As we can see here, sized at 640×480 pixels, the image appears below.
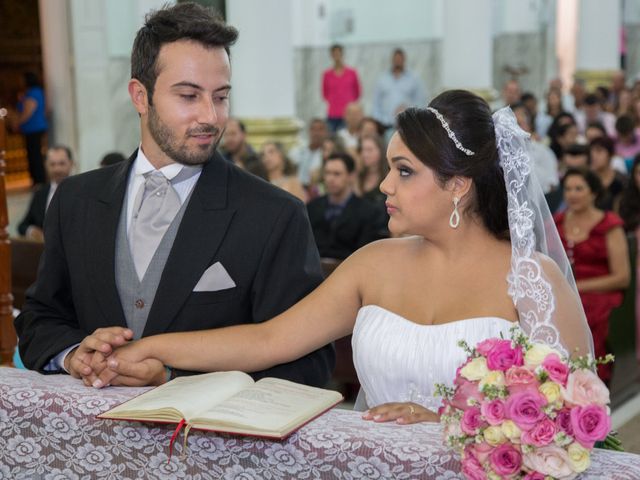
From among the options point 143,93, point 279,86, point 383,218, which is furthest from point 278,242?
point 279,86

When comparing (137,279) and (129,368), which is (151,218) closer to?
(137,279)

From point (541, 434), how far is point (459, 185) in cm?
111

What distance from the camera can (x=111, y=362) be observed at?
2678 mm

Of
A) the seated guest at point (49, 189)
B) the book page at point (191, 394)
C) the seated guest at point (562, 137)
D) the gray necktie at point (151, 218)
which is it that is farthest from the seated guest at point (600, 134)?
the book page at point (191, 394)

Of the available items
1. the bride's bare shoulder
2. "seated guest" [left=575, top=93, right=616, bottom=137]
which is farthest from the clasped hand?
"seated guest" [left=575, top=93, right=616, bottom=137]

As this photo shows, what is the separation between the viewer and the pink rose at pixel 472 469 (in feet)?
6.64

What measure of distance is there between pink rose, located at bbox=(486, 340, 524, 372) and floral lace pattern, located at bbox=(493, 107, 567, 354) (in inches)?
27.2

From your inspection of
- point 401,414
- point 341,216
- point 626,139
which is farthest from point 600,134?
point 401,414

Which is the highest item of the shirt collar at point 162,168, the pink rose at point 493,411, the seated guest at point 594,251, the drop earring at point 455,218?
the shirt collar at point 162,168

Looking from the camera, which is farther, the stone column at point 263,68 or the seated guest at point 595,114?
the seated guest at point 595,114

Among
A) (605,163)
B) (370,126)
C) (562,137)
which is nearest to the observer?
(605,163)

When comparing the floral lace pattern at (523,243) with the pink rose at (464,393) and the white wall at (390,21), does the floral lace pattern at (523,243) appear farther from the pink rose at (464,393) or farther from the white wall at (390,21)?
the white wall at (390,21)

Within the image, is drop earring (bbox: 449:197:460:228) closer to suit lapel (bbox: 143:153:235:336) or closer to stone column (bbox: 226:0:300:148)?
suit lapel (bbox: 143:153:235:336)

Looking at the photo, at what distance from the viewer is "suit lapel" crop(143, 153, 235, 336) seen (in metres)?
2.83
